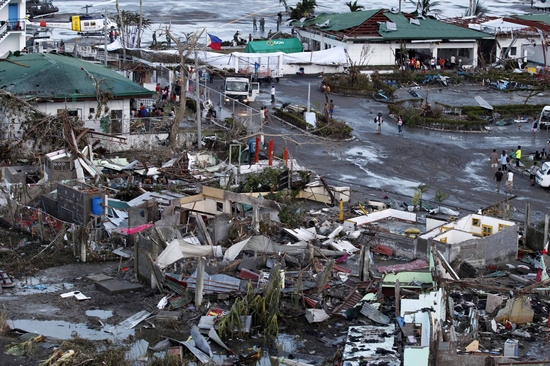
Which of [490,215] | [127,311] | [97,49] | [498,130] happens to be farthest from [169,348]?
[97,49]

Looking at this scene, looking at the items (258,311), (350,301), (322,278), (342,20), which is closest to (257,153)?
(322,278)

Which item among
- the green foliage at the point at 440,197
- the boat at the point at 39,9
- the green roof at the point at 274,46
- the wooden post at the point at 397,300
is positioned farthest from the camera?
the boat at the point at 39,9

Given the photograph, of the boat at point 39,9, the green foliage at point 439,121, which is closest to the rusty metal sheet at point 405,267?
the green foliage at point 439,121

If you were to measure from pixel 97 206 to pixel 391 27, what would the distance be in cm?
3549

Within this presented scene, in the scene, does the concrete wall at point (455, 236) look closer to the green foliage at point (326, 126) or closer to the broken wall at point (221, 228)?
the broken wall at point (221, 228)

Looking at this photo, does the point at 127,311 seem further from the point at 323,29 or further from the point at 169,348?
the point at 323,29

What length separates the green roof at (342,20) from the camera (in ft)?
196

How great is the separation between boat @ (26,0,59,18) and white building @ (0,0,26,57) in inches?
1080

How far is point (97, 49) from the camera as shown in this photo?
2254 inches

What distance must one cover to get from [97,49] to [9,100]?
22300mm

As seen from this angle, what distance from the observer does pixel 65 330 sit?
2008 centimetres

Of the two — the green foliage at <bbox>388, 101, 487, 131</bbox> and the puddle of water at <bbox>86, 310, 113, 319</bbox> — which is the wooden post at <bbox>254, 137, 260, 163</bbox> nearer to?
the green foliage at <bbox>388, 101, 487, 131</bbox>

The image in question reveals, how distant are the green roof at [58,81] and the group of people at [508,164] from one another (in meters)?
14.1

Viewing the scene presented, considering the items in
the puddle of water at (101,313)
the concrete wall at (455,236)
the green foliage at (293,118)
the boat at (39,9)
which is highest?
the boat at (39,9)
